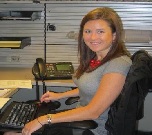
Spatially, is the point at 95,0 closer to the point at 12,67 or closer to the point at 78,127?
the point at 12,67

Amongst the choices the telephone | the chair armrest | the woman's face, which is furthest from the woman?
the telephone

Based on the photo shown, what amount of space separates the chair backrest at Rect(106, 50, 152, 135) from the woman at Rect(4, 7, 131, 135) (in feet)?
0.26

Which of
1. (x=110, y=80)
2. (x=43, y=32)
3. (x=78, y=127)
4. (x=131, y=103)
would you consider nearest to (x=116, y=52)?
(x=110, y=80)

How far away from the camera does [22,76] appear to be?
216 cm

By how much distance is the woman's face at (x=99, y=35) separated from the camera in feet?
4.85

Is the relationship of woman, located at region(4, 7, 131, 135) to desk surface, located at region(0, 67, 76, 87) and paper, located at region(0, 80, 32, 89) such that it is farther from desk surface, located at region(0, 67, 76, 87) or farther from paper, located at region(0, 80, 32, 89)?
paper, located at region(0, 80, 32, 89)

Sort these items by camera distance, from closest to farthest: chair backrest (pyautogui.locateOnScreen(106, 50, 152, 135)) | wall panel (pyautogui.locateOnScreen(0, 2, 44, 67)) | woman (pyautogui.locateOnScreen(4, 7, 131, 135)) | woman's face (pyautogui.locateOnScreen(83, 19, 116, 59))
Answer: chair backrest (pyautogui.locateOnScreen(106, 50, 152, 135))
woman (pyautogui.locateOnScreen(4, 7, 131, 135))
woman's face (pyautogui.locateOnScreen(83, 19, 116, 59))
wall panel (pyautogui.locateOnScreen(0, 2, 44, 67))

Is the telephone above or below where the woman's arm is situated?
above

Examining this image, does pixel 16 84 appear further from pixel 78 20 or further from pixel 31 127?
pixel 78 20

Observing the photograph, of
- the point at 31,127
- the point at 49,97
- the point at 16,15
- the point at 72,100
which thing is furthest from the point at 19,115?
the point at 16,15

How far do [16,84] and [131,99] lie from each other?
970 millimetres

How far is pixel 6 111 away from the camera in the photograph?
1596 millimetres

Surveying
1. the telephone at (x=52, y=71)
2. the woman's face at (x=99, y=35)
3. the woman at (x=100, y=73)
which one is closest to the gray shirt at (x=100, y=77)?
the woman at (x=100, y=73)

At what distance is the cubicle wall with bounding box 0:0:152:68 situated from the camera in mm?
2279
